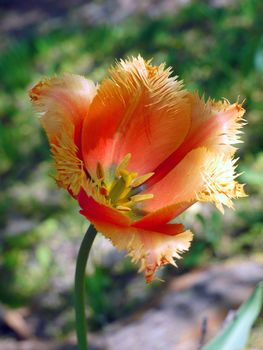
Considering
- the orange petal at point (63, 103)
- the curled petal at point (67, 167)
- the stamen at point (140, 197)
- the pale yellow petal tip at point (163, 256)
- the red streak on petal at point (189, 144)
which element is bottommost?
the pale yellow petal tip at point (163, 256)

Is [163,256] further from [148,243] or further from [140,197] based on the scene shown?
[140,197]

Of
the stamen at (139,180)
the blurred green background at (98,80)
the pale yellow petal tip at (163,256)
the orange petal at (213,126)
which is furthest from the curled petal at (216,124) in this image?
the blurred green background at (98,80)

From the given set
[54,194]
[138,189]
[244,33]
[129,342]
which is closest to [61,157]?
[138,189]

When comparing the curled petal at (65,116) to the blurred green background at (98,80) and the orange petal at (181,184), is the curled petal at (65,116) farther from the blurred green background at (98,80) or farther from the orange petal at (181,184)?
the blurred green background at (98,80)

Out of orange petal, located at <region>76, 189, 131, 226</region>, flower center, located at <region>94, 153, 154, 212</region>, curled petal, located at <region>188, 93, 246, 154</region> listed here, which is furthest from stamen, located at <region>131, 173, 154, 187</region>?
orange petal, located at <region>76, 189, 131, 226</region>

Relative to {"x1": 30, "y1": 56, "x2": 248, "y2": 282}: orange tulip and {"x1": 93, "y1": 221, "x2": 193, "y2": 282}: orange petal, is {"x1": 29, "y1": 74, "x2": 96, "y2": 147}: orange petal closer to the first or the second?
{"x1": 30, "y1": 56, "x2": 248, "y2": 282}: orange tulip

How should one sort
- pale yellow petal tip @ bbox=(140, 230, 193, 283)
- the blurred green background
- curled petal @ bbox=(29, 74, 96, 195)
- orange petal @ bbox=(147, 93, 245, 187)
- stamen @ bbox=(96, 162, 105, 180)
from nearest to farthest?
pale yellow petal tip @ bbox=(140, 230, 193, 283) → curled petal @ bbox=(29, 74, 96, 195) → orange petal @ bbox=(147, 93, 245, 187) → stamen @ bbox=(96, 162, 105, 180) → the blurred green background

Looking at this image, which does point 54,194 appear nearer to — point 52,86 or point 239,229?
point 239,229
